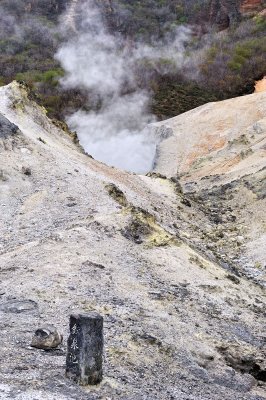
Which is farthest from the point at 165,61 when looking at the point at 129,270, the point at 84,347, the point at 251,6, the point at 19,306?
the point at 84,347

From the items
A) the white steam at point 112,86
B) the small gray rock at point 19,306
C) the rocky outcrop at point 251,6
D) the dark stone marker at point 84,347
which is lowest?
the dark stone marker at point 84,347

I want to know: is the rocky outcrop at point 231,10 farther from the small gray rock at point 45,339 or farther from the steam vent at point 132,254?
the small gray rock at point 45,339

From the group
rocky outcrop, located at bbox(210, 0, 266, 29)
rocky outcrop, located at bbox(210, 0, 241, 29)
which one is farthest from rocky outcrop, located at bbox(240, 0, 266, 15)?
rocky outcrop, located at bbox(210, 0, 241, 29)

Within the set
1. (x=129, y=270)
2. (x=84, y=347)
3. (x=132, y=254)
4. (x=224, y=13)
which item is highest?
(x=224, y=13)

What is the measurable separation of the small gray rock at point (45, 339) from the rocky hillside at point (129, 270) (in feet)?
0.27

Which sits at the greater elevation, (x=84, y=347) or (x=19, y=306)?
(x=19, y=306)

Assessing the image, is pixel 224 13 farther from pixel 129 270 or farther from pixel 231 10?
pixel 129 270

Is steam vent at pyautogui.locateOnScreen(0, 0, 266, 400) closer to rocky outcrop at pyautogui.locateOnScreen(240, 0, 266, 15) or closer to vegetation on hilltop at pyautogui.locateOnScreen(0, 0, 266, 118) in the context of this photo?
vegetation on hilltop at pyautogui.locateOnScreen(0, 0, 266, 118)

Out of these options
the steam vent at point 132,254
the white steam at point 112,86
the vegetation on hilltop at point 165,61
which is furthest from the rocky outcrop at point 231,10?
the steam vent at point 132,254

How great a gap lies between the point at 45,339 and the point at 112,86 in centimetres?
3295

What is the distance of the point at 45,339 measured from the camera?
5.48 meters

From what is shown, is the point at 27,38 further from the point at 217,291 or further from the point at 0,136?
the point at 217,291

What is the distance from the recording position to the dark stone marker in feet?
15.6

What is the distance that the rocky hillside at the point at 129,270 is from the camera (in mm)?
5574
